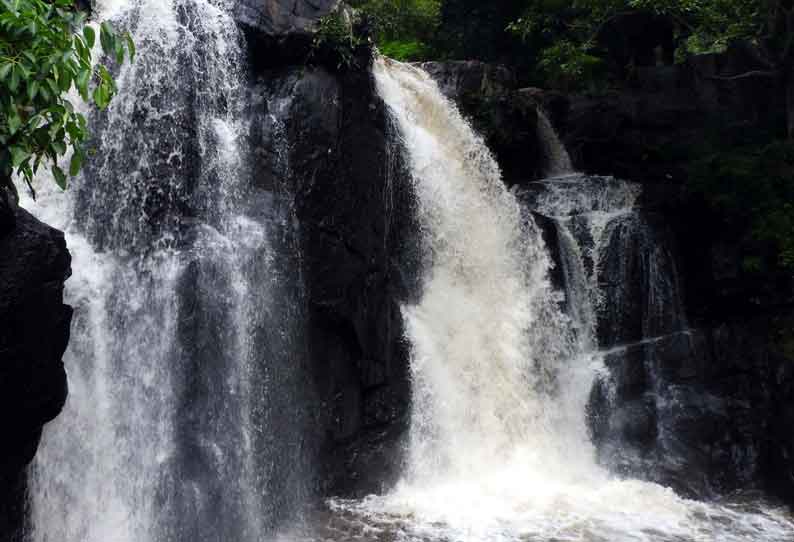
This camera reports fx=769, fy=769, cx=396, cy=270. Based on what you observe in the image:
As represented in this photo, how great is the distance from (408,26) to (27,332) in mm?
15587

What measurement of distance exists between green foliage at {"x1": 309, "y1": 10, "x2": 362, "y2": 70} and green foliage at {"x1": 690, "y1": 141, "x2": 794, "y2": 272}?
6.25 metres

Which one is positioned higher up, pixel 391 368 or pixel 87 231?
pixel 87 231

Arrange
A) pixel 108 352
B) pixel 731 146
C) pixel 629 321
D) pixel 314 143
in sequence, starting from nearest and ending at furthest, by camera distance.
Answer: pixel 108 352 < pixel 314 143 < pixel 629 321 < pixel 731 146

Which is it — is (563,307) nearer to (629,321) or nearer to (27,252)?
(629,321)

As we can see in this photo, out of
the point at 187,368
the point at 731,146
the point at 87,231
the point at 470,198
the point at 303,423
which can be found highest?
the point at 731,146

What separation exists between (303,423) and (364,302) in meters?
1.86

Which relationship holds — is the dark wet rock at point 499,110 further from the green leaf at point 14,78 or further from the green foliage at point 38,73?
the green leaf at point 14,78

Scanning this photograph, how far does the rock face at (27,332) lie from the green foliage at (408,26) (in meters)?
14.0

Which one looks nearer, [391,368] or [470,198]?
[391,368]

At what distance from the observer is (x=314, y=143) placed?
33.6ft

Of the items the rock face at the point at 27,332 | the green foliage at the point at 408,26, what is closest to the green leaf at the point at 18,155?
the rock face at the point at 27,332

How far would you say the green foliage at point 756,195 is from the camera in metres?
12.0

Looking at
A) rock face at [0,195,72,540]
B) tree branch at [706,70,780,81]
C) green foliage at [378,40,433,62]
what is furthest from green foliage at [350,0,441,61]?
rock face at [0,195,72,540]

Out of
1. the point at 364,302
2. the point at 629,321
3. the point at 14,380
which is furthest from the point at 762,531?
the point at 14,380
